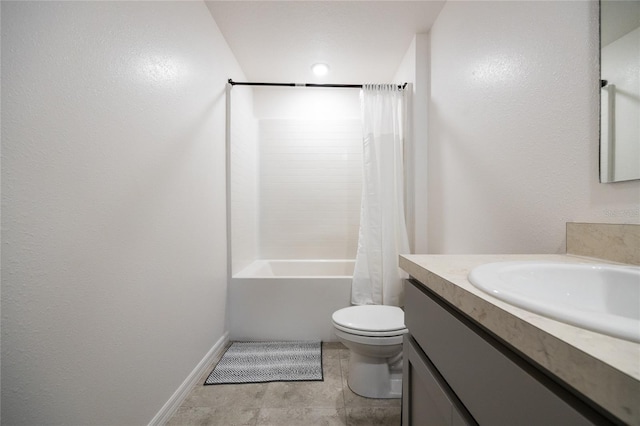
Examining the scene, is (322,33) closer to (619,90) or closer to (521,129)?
(521,129)

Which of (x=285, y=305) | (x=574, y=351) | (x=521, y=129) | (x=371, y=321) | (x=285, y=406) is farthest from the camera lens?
(x=285, y=305)

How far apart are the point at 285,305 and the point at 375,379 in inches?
34.9

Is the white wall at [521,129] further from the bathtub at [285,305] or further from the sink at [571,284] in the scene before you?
the bathtub at [285,305]

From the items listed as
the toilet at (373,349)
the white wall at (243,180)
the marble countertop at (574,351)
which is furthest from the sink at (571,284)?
the white wall at (243,180)

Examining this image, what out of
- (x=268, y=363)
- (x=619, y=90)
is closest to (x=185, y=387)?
(x=268, y=363)

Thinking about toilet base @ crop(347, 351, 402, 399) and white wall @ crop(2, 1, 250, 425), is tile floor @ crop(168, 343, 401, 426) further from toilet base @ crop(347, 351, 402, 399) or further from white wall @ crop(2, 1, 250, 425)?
white wall @ crop(2, 1, 250, 425)

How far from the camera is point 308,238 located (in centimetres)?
302

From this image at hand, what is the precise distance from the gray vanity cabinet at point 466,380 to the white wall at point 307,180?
7.06ft

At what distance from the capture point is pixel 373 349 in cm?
143

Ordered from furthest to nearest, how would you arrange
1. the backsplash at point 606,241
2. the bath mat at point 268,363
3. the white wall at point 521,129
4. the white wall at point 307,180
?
the white wall at point 307,180, the bath mat at point 268,363, the white wall at point 521,129, the backsplash at point 606,241

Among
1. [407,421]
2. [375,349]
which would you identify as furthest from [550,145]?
[375,349]

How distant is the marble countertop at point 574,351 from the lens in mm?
258

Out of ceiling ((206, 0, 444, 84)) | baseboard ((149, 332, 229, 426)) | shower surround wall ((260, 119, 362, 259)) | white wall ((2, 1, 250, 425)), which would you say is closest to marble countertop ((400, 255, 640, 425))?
white wall ((2, 1, 250, 425))

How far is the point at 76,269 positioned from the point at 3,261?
19 cm
